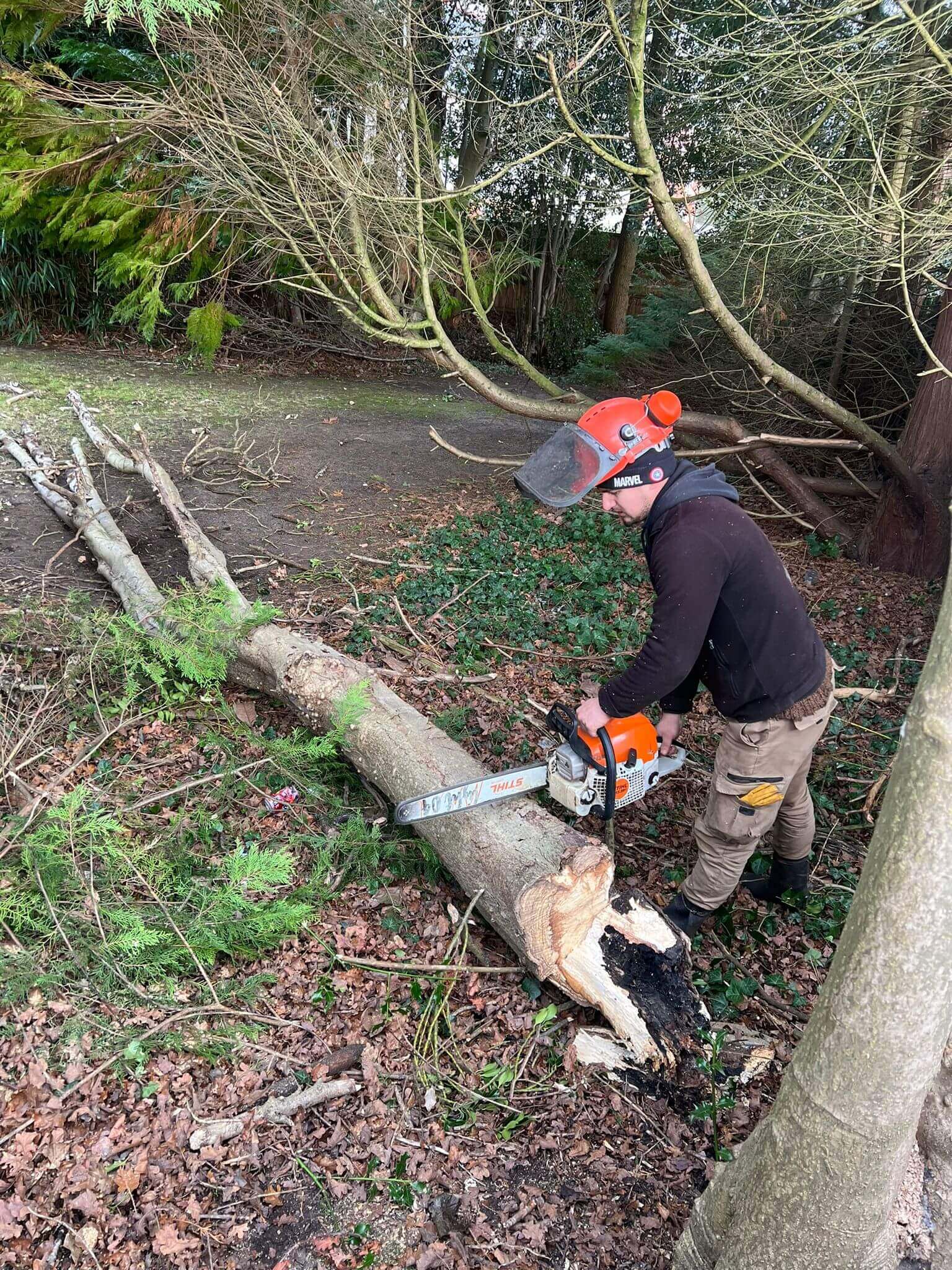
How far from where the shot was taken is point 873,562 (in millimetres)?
6234

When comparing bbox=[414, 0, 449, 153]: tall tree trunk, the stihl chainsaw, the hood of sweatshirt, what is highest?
bbox=[414, 0, 449, 153]: tall tree trunk

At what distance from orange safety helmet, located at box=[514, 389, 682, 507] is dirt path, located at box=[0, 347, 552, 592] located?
3091 mm

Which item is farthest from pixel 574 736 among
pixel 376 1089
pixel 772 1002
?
pixel 376 1089

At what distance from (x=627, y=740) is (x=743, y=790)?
437 mm

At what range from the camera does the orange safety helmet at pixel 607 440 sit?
256 cm

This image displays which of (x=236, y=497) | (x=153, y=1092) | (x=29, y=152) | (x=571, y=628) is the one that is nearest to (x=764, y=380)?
(x=571, y=628)

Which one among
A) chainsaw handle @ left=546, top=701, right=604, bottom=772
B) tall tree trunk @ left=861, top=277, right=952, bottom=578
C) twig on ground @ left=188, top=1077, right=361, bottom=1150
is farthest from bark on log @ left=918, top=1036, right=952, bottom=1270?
tall tree trunk @ left=861, top=277, right=952, bottom=578

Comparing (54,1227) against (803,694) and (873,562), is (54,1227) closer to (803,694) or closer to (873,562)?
(803,694)

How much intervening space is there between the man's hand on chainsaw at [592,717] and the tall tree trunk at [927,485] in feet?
14.2

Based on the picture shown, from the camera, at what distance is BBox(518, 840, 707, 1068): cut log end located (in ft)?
7.91

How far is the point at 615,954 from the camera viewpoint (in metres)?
2.51

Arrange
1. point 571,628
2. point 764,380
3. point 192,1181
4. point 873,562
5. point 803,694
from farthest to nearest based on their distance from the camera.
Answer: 1. point 873,562
2. point 764,380
3. point 571,628
4. point 803,694
5. point 192,1181

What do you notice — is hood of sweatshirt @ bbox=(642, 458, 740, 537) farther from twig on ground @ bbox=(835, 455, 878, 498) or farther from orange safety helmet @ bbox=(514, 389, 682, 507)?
twig on ground @ bbox=(835, 455, 878, 498)

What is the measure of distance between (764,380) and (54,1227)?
19.3 feet
